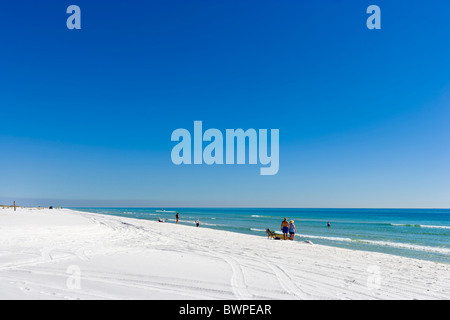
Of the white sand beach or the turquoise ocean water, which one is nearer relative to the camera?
the white sand beach

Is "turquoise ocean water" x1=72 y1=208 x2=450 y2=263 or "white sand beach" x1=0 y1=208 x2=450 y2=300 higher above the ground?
"white sand beach" x1=0 y1=208 x2=450 y2=300

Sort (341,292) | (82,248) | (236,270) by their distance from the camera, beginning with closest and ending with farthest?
(341,292), (236,270), (82,248)

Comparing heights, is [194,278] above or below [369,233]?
above

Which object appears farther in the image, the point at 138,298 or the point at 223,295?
the point at 223,295

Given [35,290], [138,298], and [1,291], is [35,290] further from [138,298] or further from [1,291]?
[138,298]

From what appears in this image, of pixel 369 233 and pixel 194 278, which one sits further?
pixel 369 233

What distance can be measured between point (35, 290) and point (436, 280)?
1125 cm

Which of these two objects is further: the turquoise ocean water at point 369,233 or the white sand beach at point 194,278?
the turquoise ocean water at point 369,233

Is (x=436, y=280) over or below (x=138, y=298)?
below

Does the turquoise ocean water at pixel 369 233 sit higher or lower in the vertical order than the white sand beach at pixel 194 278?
lower

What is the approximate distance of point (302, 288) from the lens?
→ 21.7 feet

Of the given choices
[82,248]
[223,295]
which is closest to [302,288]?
[223,295]
